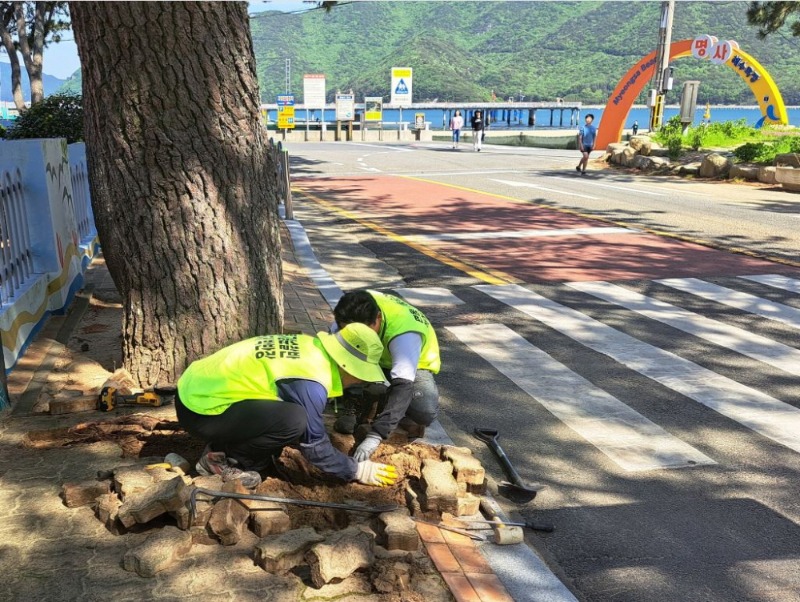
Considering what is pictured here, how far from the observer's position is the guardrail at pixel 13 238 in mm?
5973

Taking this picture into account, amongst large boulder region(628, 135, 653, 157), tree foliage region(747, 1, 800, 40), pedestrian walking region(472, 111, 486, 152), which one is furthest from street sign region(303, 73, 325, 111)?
large boulder region(628, 135, 653, 157)

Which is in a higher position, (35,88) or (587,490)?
(35,88)

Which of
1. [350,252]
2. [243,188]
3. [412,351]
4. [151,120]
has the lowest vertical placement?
[350,252]

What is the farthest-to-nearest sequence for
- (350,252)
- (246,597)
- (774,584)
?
(350,252)
(774,584)
(246,597)

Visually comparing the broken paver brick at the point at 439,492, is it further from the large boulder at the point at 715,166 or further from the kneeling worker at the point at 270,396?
the large boulder at the point at 715,166

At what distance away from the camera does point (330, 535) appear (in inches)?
133

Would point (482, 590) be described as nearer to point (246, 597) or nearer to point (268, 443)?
point (246, 597)

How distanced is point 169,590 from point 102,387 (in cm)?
219

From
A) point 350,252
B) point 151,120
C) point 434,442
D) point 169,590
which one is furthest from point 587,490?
point 350,252

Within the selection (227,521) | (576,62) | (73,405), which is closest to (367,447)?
(227,521)

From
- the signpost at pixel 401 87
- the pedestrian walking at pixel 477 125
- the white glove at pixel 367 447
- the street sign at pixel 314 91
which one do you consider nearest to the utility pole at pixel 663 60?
the pedestrian walking at pixel 477 125

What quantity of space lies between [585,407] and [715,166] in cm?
1722

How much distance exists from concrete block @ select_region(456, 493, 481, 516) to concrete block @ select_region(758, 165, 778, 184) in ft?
56.9

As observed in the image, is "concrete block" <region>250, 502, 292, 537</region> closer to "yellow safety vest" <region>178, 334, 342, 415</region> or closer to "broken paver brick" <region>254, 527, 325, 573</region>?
"broken paver brick" <region>254, 527, 325, 573</region>
